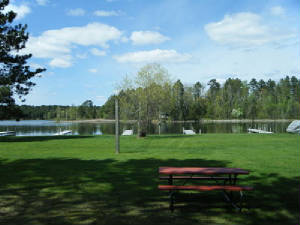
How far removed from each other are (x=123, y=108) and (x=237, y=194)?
20.8m

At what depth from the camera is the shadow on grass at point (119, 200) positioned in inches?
188

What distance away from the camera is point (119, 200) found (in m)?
5.69

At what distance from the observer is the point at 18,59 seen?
21188mm

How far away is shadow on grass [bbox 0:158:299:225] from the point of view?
4.77m

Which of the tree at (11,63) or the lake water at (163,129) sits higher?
the tree at (11,63)

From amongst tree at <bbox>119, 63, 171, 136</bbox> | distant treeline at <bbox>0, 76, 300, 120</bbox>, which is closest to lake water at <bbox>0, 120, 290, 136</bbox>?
tree at <bbox>119, 63, 171, 136</bbox>

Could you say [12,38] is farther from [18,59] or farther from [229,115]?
[229,115]

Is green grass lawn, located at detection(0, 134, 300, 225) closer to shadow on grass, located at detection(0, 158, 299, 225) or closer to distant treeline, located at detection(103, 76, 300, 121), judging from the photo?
shadow on grass, located at detection(0, 158, 299, 225)

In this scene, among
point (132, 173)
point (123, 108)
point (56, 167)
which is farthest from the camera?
point (123, 108)

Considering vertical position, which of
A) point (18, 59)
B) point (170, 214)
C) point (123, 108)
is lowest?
point (170, 214)

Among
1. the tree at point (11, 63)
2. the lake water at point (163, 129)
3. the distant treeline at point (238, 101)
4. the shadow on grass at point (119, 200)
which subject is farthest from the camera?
the distant treeline at point (238, 101)

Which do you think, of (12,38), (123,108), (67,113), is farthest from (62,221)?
(67,113)

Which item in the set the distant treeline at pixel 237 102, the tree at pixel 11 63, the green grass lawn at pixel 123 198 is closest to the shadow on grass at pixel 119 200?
the green grass lawn at pixel 123 198

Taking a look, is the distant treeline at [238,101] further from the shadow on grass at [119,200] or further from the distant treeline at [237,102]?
the shadow on grass at [119,200]
